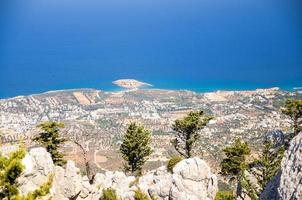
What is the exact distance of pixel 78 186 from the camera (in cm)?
3731

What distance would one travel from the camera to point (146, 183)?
38.2 metres

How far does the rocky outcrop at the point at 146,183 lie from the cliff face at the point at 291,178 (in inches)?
920

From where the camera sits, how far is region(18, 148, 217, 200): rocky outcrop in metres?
35.6

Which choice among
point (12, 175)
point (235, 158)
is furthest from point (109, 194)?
point (12, 175)

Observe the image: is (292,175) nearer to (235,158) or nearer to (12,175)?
(12,175)

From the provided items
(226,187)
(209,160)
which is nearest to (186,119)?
(226,187)

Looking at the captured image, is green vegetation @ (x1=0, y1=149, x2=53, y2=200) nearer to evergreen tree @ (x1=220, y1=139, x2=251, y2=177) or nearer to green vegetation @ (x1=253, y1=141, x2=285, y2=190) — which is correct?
green vegetation @ (x1=253, y1=141, x2=285, y2=190)

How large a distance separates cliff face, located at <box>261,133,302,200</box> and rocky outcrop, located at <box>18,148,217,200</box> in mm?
23359

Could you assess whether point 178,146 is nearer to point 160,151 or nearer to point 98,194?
point 98,194

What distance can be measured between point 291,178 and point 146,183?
2756 cm

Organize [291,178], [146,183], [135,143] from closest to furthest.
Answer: [291,178] < [146,183] < [135,143]

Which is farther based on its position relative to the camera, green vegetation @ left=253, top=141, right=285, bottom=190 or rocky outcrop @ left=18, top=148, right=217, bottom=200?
rocky outcrop @ left=18, top=148, right=217, bottom=200

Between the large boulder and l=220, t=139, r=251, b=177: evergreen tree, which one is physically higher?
l=220, t=139, r=251, b=177: evergreen tree

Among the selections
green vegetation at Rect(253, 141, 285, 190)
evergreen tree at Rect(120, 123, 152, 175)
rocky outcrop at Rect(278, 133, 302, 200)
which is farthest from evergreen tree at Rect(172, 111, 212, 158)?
rocky outcrop at Rect(278, 133, 302, 200)
